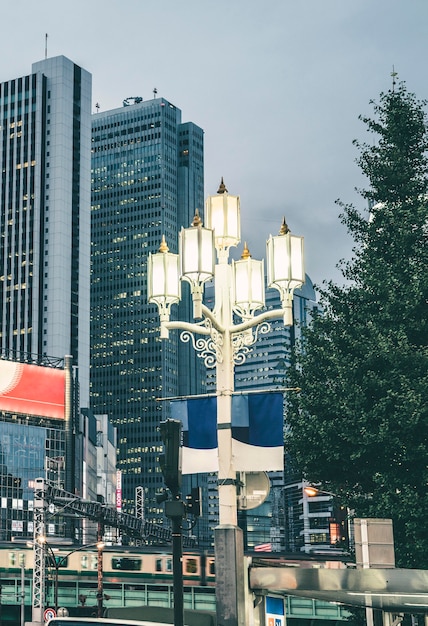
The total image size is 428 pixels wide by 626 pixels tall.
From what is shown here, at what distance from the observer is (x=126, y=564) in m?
74.3

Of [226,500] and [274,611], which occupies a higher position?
[226,500]

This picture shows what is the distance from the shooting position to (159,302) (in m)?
15.9

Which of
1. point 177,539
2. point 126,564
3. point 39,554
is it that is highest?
point 177,539

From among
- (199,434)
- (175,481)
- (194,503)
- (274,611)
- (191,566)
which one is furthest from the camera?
(191,566)

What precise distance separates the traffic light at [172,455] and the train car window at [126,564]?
62914mm

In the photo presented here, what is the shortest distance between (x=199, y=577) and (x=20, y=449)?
74516mm

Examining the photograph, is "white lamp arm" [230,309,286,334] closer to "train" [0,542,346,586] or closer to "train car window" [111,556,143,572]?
"train" [0,542,346,586]

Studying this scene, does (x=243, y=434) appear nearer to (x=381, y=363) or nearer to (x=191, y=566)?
(x=381, y=363)

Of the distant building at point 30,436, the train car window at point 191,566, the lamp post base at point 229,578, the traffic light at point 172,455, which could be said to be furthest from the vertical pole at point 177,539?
the distant building at point 30,436

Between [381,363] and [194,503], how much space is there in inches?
471

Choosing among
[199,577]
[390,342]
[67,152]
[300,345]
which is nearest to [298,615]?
[199,577]

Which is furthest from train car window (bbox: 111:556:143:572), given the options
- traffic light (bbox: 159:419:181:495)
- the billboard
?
traffic light (bbox: 159:419:181:495)

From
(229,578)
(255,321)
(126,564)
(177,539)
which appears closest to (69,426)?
(126,564)

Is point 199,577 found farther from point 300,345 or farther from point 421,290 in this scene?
point 421,290
